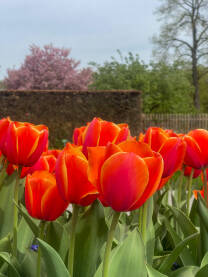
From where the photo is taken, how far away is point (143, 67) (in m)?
26.3

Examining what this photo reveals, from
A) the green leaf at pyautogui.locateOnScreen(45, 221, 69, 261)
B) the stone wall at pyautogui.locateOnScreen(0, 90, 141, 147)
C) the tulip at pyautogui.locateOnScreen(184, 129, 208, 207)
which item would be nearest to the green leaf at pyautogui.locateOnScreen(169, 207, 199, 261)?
the tulip at pyautogui.locateOnScreen(184, 129, 208, 207)

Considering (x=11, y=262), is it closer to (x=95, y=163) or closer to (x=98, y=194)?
(x=98, y=194)

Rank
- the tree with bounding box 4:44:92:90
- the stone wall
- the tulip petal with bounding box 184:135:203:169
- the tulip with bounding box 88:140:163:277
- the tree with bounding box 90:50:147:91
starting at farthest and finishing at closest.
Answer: the tree with bounding box 4:44:92:90, the tree with bounding box 90:50:147:91, the stone wall, the tulip petal with bounding box 184:135:203:169, the tulip with bounding box 88:140:163:277

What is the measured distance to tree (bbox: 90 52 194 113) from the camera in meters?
25.2


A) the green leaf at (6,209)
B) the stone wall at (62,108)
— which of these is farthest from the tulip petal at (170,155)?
the stone wall at (62,108)

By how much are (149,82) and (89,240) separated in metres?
24.3

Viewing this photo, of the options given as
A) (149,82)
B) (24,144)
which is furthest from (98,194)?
(149,82)

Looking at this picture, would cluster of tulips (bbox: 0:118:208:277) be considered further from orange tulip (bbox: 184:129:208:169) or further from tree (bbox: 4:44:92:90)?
tree (bbox: 4:44:92:90)

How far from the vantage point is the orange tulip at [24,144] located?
1.17 m

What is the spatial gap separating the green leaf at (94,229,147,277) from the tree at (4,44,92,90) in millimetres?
32773

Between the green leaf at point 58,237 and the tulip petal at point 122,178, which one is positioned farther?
the green leaf at point 58,237

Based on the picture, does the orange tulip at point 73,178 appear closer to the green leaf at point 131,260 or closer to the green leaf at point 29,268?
the green leaf at point 131,260

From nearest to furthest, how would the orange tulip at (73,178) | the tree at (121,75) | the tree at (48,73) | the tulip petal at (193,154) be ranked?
the orange tulip at (73,178) → the tulip petal at (193,154) → the tree at (121,75) → the tree at (48,73)

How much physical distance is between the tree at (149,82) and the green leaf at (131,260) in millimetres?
23881
